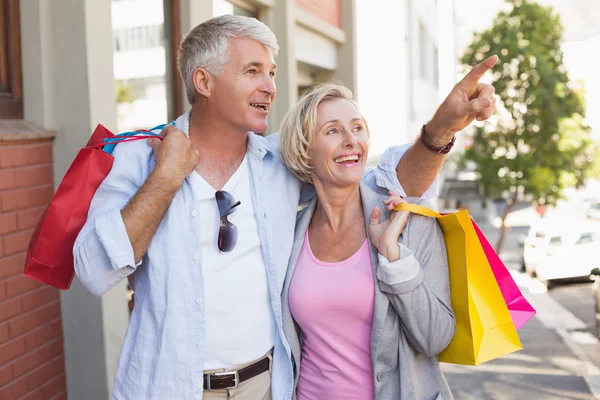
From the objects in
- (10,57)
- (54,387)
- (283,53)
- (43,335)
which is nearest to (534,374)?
(283,53)

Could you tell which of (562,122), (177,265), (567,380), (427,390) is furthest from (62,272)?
(562,122)

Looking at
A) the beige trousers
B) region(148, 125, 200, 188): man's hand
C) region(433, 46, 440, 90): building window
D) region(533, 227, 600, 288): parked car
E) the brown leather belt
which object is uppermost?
region(433, 46, 440, 90): building window

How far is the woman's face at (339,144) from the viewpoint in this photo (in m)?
2.33

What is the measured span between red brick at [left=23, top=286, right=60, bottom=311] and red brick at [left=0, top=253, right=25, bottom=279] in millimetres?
154

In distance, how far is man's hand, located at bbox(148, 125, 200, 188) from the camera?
2070mm

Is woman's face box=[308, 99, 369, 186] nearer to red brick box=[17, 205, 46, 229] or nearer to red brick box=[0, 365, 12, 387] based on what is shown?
Result: red brick box=[17, 205, 46, 229]

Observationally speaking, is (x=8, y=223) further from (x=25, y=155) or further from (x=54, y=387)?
(x=54, y=387)

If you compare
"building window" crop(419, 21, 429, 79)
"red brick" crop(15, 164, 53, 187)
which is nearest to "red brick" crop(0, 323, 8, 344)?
"red brick" crop(15, 164, 53, 187)

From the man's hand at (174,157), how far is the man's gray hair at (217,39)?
1.25ft

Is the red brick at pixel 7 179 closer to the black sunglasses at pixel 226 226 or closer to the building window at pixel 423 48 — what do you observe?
the black sunglasses at pixel 226 226

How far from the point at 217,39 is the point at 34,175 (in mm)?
1395

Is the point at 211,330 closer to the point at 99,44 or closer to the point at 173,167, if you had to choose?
the point at 173,167

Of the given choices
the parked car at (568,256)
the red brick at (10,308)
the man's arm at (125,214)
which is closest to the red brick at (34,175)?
the red brick at (10,308)

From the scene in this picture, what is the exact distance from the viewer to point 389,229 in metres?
2.12
